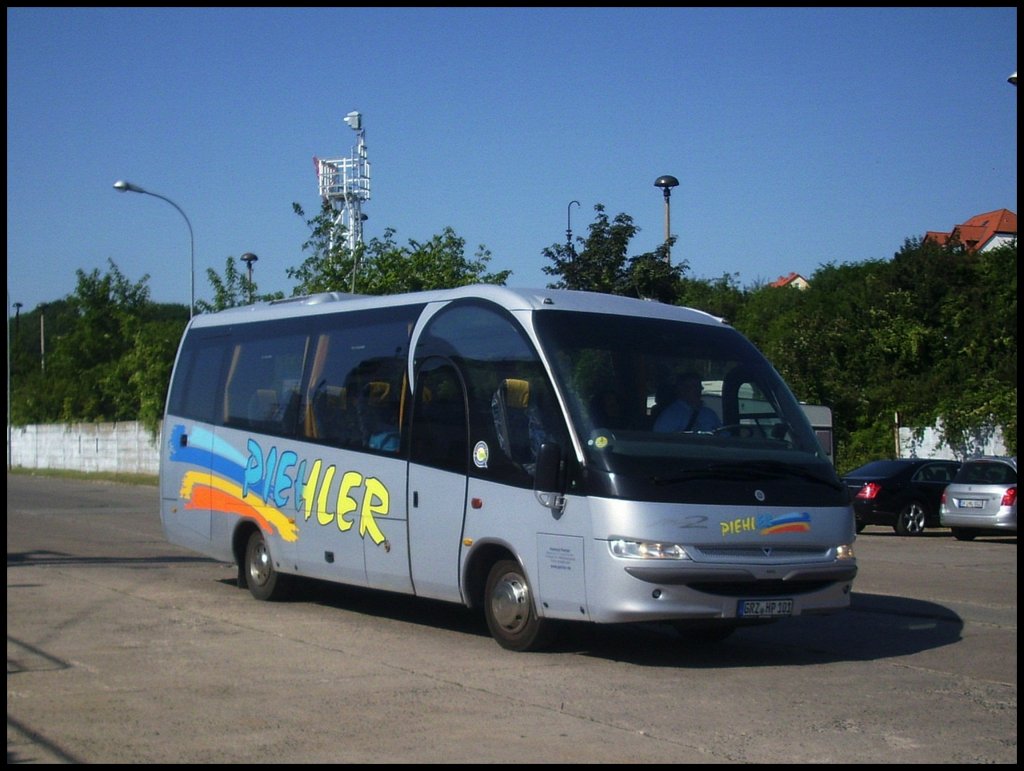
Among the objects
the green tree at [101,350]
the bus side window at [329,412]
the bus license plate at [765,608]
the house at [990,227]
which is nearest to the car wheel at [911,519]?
the bus side window at [329,412]

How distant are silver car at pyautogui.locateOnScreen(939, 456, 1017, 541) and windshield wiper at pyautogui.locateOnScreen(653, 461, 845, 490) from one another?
15.4m

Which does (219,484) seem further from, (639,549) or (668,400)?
(639,549)

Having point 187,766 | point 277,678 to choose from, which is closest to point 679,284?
point 277,678

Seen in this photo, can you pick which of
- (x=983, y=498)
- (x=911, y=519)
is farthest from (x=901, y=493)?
(x=983, y=498)

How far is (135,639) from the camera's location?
34.9ft

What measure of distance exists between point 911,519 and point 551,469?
18.9 meters

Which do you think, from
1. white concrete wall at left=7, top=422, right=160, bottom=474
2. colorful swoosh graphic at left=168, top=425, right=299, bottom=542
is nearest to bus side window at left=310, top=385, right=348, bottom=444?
colorful swoosh graphic at left=168, top=425, right=299, bottom=542

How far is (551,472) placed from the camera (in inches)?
384

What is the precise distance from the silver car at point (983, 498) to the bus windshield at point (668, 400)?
1500 centimetres

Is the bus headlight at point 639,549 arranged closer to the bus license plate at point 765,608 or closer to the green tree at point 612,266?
the bus license plate at point 765,608

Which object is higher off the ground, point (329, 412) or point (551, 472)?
point (329, 412)

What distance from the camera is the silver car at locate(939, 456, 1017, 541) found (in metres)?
24.3

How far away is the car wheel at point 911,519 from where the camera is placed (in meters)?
26.7

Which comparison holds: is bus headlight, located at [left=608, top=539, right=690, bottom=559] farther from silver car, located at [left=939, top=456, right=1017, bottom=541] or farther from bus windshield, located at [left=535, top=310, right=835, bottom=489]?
silver car, located at [left=939, top=456, right=1017, bottom=541]
